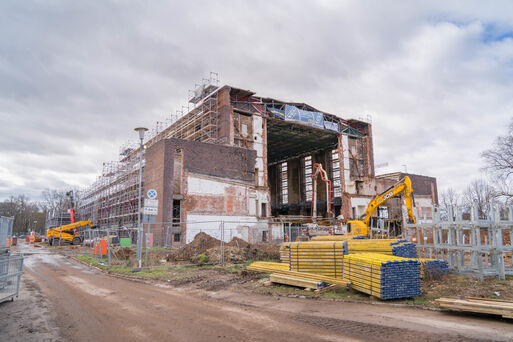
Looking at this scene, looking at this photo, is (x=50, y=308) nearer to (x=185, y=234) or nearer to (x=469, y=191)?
(x=185, y=234)

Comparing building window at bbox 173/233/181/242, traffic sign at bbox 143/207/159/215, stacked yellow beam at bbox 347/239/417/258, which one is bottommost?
building window at bbox 173/233/181/242

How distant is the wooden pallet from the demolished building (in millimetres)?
18628

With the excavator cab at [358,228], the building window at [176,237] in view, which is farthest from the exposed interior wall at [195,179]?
the excavator cab at [358,228]

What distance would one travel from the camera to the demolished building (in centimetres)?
3522

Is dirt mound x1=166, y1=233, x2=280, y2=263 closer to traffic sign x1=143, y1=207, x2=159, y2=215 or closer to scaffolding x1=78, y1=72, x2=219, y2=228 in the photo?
traffic sign x1=143, y1=207, x2=159, y2=215

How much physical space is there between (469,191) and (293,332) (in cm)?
7965

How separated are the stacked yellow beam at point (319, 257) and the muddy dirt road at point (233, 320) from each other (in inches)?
99.7

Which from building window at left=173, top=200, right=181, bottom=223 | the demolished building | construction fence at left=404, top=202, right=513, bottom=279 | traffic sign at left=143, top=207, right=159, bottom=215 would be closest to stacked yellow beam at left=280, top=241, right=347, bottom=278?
construction fence at left=404, top=202, right=513, bottom=279

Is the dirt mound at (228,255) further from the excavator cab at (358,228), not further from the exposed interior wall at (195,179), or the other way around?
the exposed interior wall at (195,179)

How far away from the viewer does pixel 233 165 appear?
1523 inches

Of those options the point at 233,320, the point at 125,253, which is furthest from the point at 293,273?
the point at 125,253

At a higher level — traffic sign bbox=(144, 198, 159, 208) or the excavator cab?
traffic sign bbox=(144, 198, 159, 208)

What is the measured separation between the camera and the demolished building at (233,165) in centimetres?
3522

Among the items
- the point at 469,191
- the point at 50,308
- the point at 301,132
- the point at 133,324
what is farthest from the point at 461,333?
the point at 469,191
